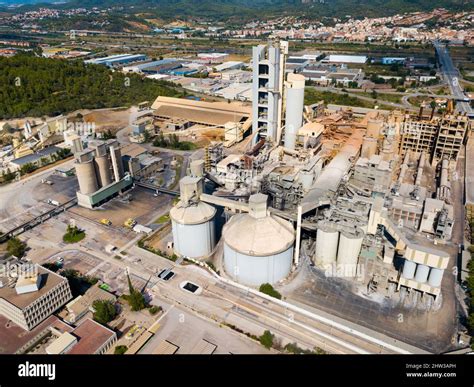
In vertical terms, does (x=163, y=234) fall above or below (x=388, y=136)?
below

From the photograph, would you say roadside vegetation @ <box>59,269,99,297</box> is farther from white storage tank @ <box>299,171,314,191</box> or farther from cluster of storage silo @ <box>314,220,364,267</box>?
white storage tank @ <box>299,171,314,191</box>

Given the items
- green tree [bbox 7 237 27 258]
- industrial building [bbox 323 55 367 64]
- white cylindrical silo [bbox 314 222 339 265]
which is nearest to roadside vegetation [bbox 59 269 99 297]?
green tree [bbox 7 237 27 258]

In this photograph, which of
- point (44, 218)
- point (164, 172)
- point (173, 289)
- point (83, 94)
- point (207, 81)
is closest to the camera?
point (173, 289)

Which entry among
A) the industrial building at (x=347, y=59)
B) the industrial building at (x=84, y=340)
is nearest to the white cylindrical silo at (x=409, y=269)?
the industrial building at (x=84, y=340)

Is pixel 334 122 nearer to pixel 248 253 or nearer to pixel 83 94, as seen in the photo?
pixel 248 253

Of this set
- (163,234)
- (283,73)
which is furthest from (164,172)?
(283,73)
